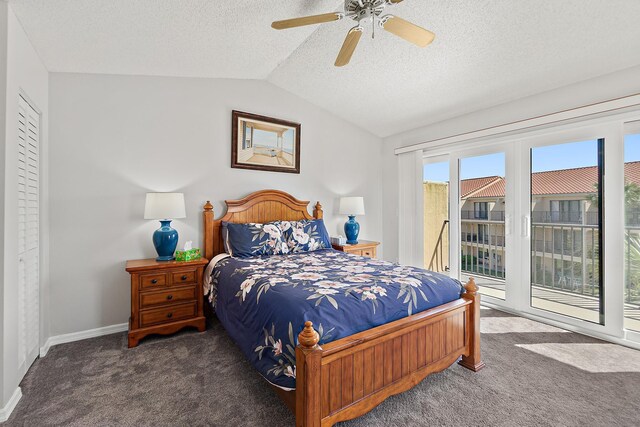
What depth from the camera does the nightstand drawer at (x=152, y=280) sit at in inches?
96.9

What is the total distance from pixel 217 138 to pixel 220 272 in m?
1.57

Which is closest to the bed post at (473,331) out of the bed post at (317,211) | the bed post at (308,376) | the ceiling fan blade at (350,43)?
the bed post at (308,376)

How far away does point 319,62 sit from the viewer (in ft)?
10.0

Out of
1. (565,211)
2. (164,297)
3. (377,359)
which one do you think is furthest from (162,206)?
(565,211)

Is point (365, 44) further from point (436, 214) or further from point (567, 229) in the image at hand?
point (567, 229)

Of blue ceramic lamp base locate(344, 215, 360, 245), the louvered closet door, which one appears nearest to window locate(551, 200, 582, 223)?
blue ceramic lamp base locate(344, 215, 360, 245)

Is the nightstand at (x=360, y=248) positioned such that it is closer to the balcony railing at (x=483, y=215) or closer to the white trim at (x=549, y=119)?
the balcony railing at (x=483, y=215)

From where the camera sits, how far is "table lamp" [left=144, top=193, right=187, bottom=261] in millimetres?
2617

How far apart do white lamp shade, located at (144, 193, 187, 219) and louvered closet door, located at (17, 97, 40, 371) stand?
76cm

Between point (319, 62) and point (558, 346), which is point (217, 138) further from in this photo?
point (558, 346)

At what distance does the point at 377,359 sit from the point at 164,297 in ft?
6.52

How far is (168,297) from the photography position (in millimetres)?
2580

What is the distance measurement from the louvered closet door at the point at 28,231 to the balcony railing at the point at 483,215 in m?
4.25

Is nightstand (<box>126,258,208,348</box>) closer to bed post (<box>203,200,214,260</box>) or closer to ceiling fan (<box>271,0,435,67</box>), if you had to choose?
bed post (<box>203,200,214,260</box>)
